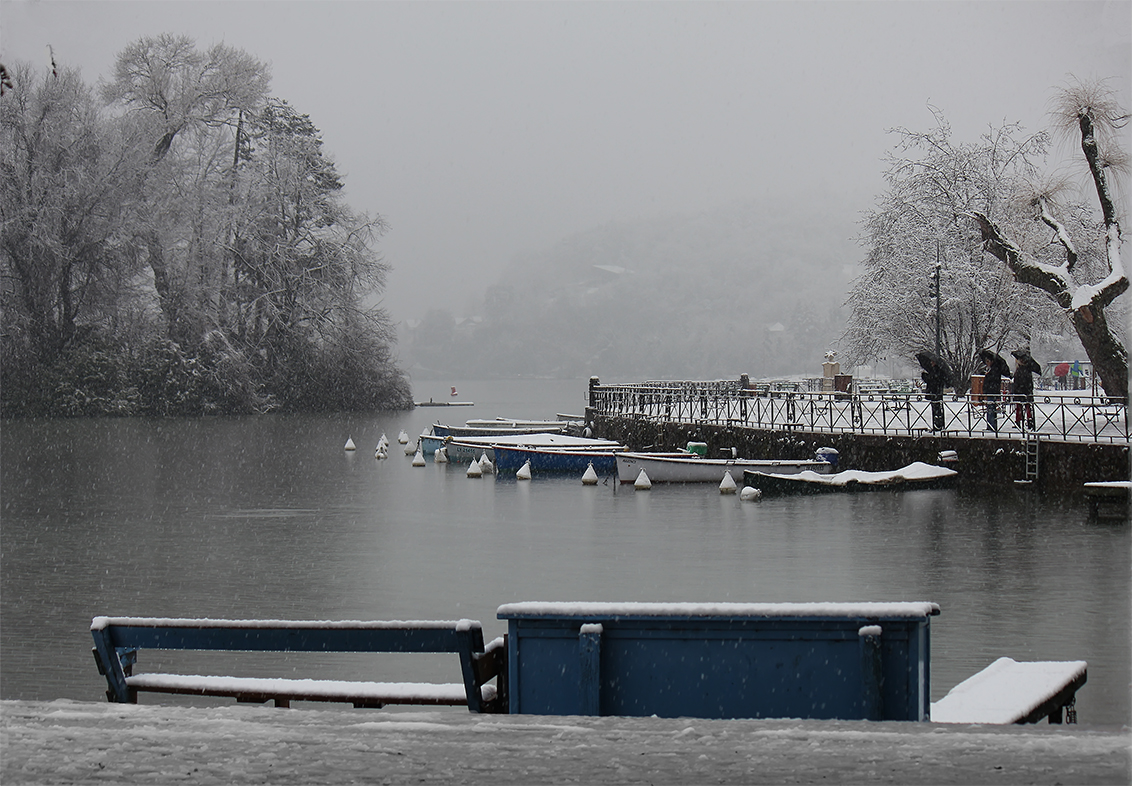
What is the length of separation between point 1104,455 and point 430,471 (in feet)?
59.5

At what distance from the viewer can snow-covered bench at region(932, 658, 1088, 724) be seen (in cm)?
551

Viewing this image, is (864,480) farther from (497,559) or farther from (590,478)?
(497,559)

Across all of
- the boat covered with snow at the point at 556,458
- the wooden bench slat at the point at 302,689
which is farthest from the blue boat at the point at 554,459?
the wooden bench slat at the point at 302,689

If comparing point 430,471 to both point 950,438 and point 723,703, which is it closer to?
point 950,438

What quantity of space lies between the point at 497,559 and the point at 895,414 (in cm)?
1470

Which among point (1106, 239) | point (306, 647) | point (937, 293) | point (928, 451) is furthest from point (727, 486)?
point (306, 647)

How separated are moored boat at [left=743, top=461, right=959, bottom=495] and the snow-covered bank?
66.2 feet

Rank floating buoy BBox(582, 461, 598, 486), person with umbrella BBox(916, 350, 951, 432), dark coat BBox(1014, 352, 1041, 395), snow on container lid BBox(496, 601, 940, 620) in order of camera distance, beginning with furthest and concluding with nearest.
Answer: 1. floating buoy BBox(582, 461, 598, 486)
2. person with umbrella BBox(916, 350, 951, 432)
3. dark coat BBox(1014, 352, 1041, 395)
4. snow on container lid BBox(496, 601, 940, 620)

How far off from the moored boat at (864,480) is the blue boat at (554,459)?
5792 mm

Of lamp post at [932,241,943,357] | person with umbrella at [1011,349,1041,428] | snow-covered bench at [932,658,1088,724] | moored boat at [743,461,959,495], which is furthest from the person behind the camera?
lamp post at [932,241,943,357]

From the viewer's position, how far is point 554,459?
101 feet

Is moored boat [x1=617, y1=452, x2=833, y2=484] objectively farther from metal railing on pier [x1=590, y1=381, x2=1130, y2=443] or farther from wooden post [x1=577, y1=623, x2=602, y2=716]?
wooden post [x1=577, y1=623, x2=602, y2=716]

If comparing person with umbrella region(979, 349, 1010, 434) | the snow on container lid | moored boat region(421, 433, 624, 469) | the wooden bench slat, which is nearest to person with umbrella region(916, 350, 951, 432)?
person with umbrella region(979, 349, 1010, 434)

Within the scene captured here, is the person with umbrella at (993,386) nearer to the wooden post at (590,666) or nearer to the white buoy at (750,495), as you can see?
the white buoy at (750,495)
